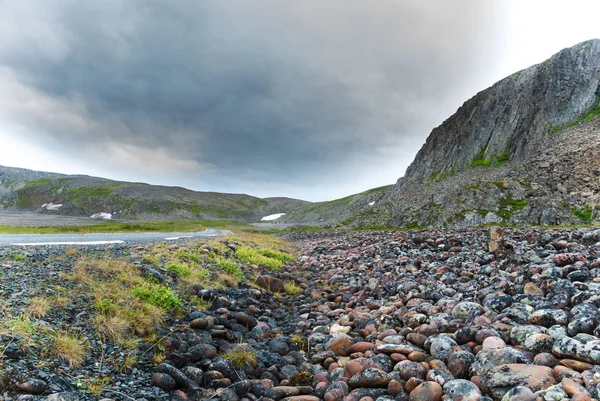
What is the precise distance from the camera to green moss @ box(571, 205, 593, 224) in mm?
28688

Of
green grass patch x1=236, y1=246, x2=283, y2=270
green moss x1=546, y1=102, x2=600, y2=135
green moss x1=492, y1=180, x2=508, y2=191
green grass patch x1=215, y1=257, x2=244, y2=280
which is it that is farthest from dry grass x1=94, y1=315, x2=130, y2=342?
green moss x1=546, y1=102, x2=600, y2=135

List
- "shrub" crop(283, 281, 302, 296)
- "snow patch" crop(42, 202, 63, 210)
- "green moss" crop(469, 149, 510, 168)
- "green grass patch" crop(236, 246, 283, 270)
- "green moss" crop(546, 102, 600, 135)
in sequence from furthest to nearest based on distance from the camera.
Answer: "snow patch" crop(42, 202, 63, 210), "green moss" crop(469, 149, 510, 168), "green moss" crop(546, 102, 600, 135), "green grass patch" crop(236, 246, 283, 270), "shrub" crop(283, 281, 302, 296)

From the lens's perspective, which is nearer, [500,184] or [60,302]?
[60,302]

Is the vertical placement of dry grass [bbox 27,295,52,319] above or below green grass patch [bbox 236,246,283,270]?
above

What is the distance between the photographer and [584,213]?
96.8 ft

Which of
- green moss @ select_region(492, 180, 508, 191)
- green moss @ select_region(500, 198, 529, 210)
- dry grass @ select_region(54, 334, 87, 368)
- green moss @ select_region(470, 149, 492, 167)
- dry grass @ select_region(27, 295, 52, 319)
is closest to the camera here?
dry grass @ select_region(54, 334, 87, 368)

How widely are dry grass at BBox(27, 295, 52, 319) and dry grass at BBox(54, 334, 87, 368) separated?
0.89 meters

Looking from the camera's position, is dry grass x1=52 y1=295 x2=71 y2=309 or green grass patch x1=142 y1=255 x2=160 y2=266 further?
green grass patch x1=142 y1=255 x2=160 y2=266

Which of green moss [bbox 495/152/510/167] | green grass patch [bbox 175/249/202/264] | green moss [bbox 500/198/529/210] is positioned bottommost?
green grass patch [bbox 175/249/202/264]

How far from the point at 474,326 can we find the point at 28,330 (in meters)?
7.72

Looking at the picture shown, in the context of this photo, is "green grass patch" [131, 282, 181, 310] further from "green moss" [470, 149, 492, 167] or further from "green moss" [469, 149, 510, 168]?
"green moss" [470, 149, 492, 167]

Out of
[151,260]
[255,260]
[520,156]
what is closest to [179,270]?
[151,260]

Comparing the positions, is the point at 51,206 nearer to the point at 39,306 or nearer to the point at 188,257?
the point at 188,257

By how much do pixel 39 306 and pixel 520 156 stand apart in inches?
2418
